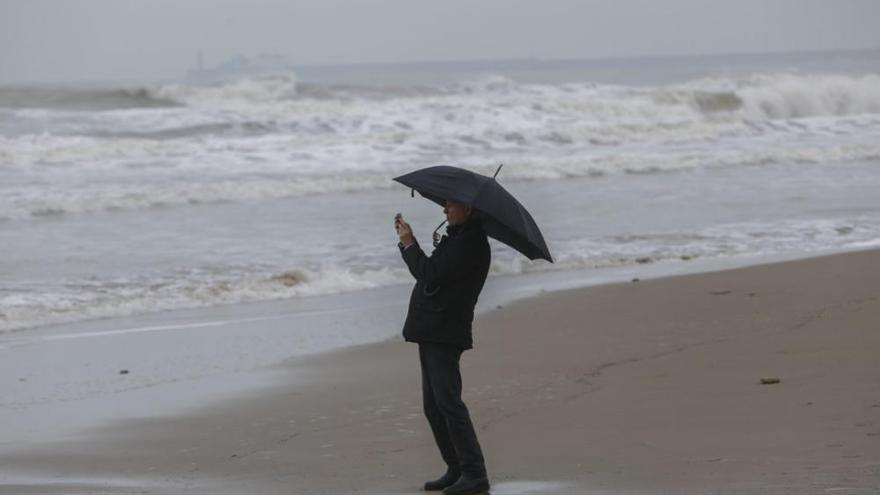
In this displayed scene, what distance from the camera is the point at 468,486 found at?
517 cm

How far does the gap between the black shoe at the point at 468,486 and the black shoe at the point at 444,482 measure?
0.20 ft

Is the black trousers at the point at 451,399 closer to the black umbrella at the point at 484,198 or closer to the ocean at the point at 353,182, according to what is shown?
the black umbrella at the point at 484,198

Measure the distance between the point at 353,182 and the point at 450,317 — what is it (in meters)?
16.5

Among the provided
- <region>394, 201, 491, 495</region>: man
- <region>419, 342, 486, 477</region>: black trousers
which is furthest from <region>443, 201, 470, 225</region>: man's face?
<region>419, 342, 486, 477</region>: black trousers

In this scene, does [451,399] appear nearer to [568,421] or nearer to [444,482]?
[444,482]

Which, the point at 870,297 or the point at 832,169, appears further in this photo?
the point at 832,169

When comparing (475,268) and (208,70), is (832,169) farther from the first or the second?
(208,70)

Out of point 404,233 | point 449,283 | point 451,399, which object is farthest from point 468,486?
point 404,233

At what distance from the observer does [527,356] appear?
8.26 m

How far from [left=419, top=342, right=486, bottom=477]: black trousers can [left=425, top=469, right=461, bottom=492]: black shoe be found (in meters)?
0.05

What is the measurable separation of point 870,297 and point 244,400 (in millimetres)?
4870

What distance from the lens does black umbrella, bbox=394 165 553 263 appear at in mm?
4980

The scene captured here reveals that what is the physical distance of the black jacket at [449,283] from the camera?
5012 millimetres

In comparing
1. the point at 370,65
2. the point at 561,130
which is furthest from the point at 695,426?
the point at 370,65
